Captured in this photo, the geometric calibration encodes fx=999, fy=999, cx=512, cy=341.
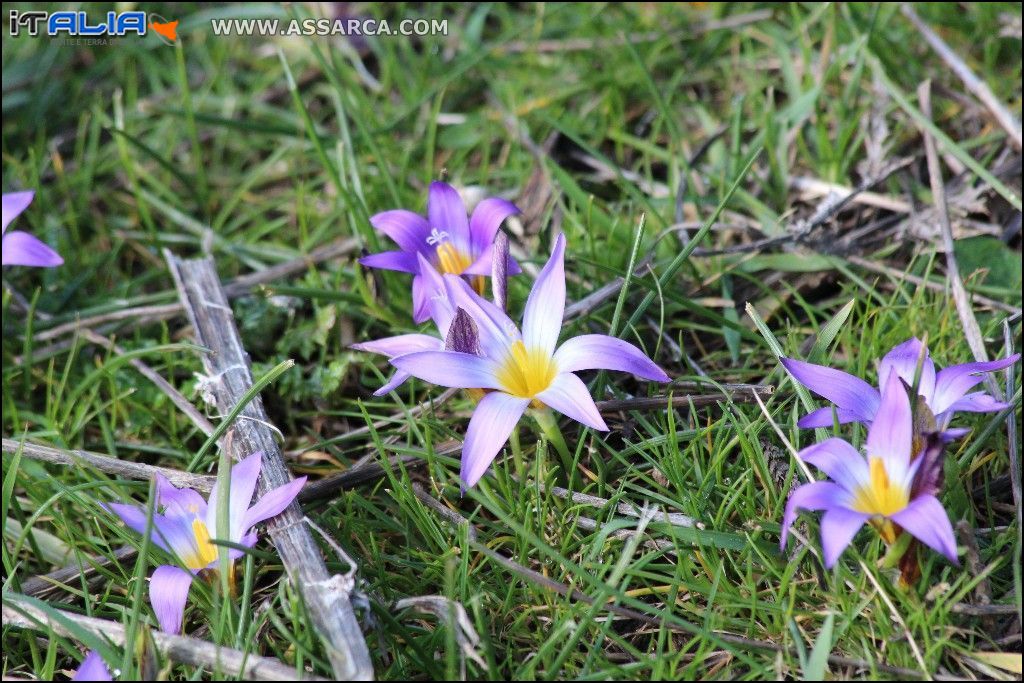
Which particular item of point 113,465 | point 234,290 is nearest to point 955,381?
point 113,465

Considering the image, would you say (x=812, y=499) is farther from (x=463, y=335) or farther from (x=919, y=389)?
(x=463, y=335)

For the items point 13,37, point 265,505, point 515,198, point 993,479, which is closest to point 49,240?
point 13,37

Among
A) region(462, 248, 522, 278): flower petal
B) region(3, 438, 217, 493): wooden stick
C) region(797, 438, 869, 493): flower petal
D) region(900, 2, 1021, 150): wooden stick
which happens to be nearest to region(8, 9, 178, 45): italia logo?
region(3, 438, 217, 493): wooden stick

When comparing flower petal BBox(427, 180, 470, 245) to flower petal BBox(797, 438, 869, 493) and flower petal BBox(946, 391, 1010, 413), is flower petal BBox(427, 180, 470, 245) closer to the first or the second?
flower petal BBox(797, 438, 869, 493)

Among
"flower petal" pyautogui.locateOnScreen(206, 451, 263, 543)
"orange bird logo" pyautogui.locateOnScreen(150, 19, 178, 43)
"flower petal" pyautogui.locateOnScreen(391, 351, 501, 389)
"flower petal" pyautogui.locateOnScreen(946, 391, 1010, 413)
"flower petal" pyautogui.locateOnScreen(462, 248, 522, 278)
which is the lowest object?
"flower petal" pyautogui.locateOnScreen(206, 451, 263, 543)

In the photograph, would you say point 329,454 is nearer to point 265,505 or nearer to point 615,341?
point 265,505
